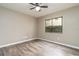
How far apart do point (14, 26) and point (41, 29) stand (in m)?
2.33

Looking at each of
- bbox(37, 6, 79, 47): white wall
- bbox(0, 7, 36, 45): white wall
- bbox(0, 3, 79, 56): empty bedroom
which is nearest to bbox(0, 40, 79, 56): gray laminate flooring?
bbox(0, 3, 79, 56): empty bedroom

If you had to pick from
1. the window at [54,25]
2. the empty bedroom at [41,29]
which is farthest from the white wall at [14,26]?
the window at [54,25]

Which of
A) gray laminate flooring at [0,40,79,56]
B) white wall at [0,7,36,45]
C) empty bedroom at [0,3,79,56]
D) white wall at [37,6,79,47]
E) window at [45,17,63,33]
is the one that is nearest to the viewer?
gray laminate flooring at [0,40,79,56]

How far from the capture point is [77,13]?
3.12 m

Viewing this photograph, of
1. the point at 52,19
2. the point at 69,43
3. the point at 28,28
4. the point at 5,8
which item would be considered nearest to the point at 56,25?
the point at 52,19

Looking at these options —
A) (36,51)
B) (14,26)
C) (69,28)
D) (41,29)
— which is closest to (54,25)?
(69,28)

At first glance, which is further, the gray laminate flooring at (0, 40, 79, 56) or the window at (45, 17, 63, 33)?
the window at (45, 17, 63, 33)

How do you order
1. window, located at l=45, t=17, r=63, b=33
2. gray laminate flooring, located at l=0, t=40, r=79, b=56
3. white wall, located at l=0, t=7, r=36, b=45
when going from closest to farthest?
gray laminate flooring, located at l=0, t=40, r=79, b=56 < white wall, located at l=0, t=7, r=36, b=45 < window, located at l=45, t=17, r=63, b=33

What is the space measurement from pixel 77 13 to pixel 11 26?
3.62m

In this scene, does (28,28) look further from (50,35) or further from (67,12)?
(67,12)

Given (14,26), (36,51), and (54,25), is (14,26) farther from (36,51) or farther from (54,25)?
(54,25)

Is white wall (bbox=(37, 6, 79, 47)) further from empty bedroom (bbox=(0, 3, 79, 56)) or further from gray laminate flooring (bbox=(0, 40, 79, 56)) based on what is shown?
gray laminate flooring (bbox=(0, 40, 79, 56))

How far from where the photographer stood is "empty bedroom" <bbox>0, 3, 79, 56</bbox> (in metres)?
2.80

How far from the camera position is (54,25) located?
4.42 metres
